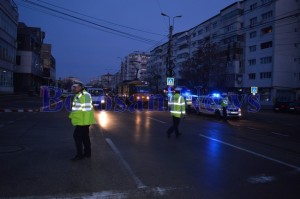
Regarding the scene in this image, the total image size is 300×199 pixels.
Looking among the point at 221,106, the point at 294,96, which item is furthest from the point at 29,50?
the point at 221,106

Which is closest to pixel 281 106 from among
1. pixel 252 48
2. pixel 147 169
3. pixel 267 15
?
pixel 267 15

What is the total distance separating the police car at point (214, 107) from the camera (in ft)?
81.3

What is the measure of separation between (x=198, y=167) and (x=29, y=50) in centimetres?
7303

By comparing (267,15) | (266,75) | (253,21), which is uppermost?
(267,15)

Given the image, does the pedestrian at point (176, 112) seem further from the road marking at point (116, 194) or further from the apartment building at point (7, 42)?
the apartment building at point (7, 42)

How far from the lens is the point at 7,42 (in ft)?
171

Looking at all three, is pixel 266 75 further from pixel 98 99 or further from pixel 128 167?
pixel 128 167

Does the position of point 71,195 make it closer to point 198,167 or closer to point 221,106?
point 198,167

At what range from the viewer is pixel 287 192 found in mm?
5941

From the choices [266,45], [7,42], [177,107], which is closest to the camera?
[177,107]

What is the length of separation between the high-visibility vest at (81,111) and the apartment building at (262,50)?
1937 inches

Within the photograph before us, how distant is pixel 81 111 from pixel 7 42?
1941 inches

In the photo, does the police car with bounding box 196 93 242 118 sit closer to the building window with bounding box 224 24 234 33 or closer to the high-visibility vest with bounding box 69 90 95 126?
the high-visibility vest with bounding box 69 90 95 126

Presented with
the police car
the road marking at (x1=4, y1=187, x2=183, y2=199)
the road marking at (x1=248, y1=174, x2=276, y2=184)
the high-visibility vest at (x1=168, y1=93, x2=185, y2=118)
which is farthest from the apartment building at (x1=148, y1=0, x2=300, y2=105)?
the road marking at (x1=4, y1=187, x2=183, y2=199)
